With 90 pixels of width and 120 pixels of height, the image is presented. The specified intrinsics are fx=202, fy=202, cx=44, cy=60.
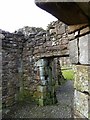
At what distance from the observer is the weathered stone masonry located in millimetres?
7160

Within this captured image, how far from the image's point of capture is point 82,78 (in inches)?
87.4

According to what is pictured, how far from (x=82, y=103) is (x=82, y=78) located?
0.28m

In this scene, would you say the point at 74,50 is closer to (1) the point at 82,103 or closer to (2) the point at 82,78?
(2) the point at 82,78

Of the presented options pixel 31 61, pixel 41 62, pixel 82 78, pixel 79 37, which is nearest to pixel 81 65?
pixel 82 78

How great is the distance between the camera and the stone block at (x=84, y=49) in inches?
79.7

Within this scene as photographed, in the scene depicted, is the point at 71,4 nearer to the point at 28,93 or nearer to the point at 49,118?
the point at 49,118

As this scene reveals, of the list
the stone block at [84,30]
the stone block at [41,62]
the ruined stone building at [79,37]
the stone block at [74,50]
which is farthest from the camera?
the stone block at [41,62]

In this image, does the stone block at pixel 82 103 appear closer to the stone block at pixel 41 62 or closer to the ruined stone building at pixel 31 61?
the ruined stone building at pixel 31 61

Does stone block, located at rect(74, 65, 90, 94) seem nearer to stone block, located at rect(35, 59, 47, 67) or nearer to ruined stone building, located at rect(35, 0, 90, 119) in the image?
ruined stone building, located at rect(35, 0, 90, 119)

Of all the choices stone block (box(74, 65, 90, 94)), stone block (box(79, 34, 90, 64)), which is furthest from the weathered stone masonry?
stone block (box(79, 34, 90, 64))

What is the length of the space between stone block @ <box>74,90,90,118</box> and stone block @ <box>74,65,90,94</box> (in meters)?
0.07

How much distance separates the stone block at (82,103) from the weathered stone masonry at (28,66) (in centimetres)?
398

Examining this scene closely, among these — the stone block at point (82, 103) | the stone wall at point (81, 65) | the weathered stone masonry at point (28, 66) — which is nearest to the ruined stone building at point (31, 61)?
the weathered stone masonry at point (28, 66)

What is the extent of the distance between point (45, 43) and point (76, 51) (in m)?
4.59
